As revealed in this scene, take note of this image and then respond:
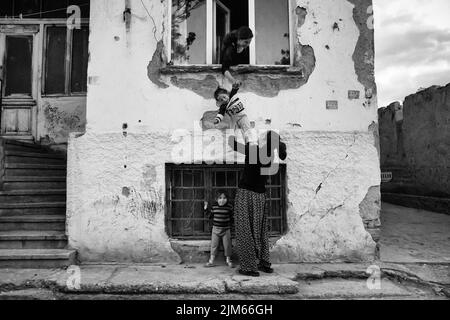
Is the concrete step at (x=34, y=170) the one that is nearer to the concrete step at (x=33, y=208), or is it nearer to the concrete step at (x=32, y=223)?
the concrete step at (x=33, y=208)

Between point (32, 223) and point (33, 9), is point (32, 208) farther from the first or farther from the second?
point (33, 9)

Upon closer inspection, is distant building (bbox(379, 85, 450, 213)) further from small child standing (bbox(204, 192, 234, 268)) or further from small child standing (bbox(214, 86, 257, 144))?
small child standing (bbox(204, 192, 234, 268))

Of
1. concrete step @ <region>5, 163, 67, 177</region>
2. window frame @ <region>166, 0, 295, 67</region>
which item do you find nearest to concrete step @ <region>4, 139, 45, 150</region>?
concrete step @ <region>5, 163, 67, 177</region>

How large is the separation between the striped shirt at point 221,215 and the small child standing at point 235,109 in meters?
0.98

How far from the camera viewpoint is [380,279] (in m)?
4.77

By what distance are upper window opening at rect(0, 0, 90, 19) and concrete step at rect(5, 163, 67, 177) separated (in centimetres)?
302

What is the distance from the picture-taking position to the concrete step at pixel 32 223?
545 cm

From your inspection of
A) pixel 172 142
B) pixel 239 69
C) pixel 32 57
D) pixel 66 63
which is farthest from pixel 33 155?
pixel 239 69

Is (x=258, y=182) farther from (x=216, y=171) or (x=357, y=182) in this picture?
(x=357, y=182)

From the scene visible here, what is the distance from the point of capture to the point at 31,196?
5824 millimetres

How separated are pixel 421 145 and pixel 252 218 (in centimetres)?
708
